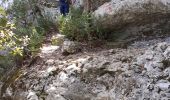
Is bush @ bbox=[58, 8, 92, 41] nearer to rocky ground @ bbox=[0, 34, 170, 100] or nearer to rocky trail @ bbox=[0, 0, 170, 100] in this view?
rocky trail @ bbox=[0, 0, 170, 100]

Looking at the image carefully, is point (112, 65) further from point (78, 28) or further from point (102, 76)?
point (78, 28)

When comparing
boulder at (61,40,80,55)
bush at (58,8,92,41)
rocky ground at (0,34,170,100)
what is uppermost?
bush at (58,8,92,41)

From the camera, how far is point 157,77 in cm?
586

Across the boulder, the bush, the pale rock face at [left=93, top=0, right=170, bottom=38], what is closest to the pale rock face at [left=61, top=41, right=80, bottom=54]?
the boulder

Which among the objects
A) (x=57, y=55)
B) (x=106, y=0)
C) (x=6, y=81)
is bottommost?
(x=6, y=81)

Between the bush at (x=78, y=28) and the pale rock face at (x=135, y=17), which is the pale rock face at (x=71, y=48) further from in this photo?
the pale rock face at (x=135, y=17)

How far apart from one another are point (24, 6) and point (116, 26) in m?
5.25

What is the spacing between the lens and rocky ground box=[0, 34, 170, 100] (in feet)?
19.2

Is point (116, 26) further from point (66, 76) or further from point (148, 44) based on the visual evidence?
point (66, 76)

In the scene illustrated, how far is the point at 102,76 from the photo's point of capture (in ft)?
21.3

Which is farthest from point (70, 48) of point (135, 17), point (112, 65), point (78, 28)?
point (112, 65)

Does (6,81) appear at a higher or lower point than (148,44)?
lower

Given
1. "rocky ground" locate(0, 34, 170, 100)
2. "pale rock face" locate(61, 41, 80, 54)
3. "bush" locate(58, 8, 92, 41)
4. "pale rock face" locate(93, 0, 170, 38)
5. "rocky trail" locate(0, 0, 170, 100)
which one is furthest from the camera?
"bush" locate(58, 8, 92, 41)

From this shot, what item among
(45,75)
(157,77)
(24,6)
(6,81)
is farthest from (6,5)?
(157,77)
